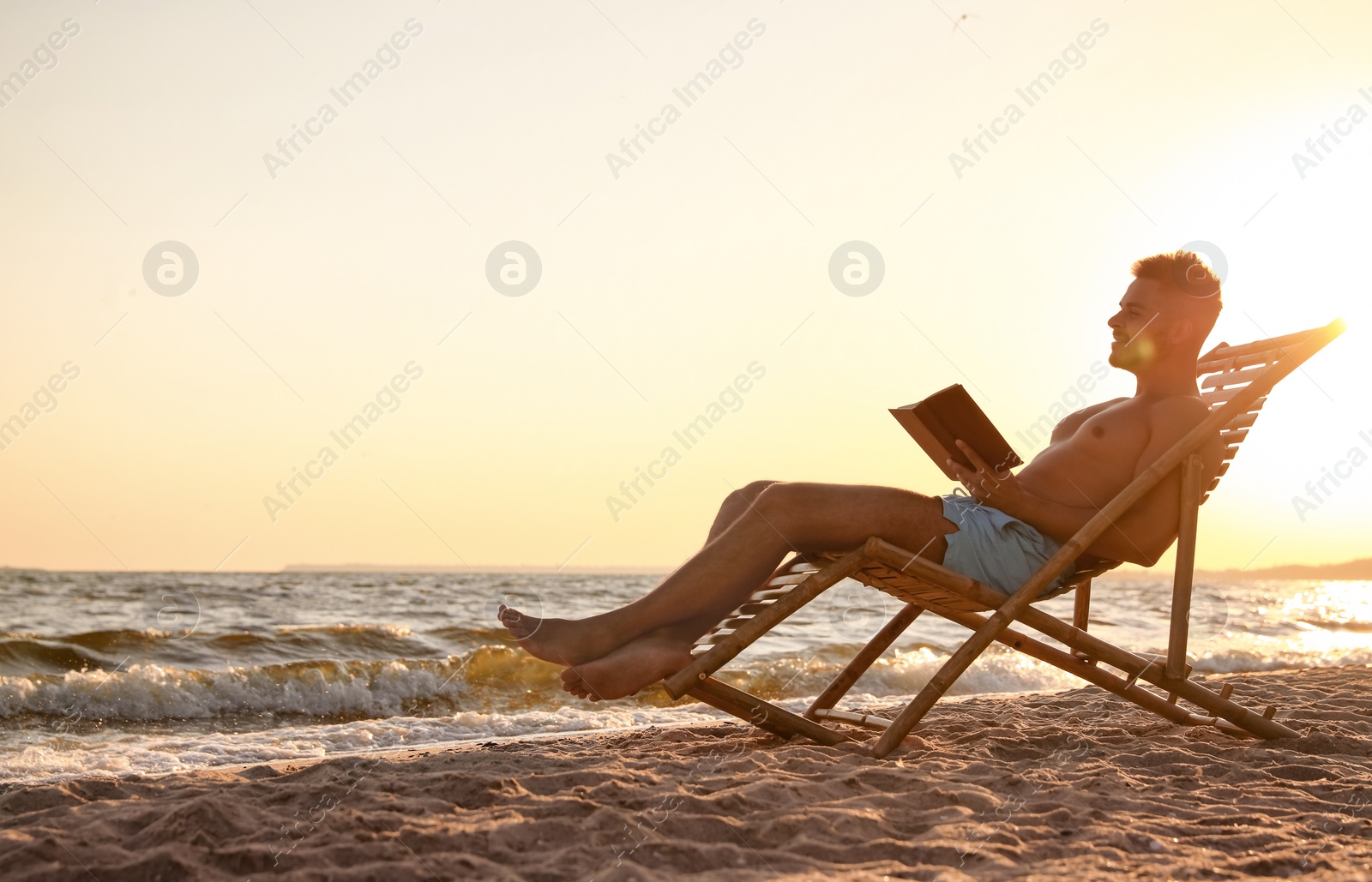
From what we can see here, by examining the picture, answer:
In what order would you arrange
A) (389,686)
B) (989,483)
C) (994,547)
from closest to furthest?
(989,483), (994,547), (389,686)

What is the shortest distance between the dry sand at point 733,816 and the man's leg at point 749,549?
45 cm

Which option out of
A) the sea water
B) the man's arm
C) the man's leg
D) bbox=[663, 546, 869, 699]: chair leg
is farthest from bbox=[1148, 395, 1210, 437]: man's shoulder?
the sea water

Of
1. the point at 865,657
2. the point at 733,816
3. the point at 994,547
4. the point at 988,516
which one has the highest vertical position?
the point at 988,516

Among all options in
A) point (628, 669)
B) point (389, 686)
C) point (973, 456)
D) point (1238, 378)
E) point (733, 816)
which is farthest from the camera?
point (389, 686)

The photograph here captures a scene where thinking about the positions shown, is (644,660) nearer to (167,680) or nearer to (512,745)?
(512,745)

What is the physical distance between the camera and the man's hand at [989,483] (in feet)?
10.6

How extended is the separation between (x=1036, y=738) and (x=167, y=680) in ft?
19.7

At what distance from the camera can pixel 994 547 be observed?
137 inches

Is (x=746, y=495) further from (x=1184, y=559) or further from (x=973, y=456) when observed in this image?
(x=1184, y=559)

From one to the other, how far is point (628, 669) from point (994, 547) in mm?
1357

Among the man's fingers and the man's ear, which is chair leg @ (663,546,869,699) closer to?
the man's fingers

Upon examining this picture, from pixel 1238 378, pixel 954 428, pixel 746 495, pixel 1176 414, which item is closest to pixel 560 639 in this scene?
pixel 746 495

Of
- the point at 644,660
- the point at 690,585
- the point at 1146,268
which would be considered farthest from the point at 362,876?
the point at 1146,268

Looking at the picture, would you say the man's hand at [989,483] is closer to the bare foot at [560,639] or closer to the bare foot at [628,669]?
the bare foot at [628,669]
